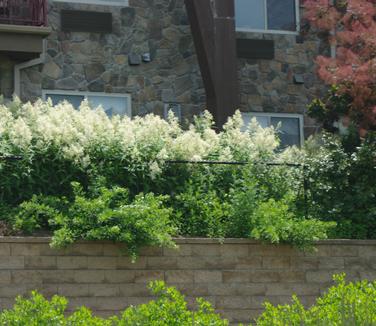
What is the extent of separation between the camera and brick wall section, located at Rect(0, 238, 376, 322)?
34.6ft

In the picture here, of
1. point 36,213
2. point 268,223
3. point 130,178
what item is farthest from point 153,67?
point 36,213

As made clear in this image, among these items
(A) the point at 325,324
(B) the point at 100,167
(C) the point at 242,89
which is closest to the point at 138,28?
(C) the point at 242,89

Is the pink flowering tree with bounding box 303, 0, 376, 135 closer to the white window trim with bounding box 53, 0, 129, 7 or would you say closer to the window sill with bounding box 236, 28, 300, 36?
the window sill with bounding box 236, 28, 300, 36

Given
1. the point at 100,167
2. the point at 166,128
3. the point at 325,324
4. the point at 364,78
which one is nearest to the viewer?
the point at 325,324

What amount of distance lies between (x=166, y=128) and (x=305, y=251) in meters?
2.40

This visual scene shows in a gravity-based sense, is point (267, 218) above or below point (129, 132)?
below

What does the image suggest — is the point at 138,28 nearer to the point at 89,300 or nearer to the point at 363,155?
the point at 363,155

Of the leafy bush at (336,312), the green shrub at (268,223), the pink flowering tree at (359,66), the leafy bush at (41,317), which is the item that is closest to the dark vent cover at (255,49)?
the pink flowering tree at (359,66)

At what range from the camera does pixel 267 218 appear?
458 inches

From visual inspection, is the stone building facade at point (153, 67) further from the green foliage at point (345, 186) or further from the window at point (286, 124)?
the green foliage at point (345, 186)

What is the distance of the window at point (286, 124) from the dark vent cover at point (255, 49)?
111cm

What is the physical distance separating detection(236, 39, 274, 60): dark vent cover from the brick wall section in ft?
22.2

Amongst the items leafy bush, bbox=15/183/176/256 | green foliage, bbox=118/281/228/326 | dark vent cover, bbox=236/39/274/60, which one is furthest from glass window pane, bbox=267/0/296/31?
green foliage, bbox=118/281/228/326

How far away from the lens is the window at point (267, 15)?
18.4 meters
